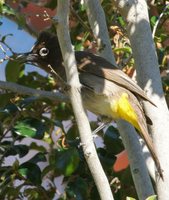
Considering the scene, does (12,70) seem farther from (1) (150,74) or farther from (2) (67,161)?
(1) (150,74)

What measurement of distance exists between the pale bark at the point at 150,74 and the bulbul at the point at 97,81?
34 centimetres

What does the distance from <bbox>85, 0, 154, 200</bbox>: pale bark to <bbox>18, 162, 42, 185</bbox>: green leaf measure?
0.37 metres

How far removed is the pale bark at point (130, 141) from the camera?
183 centimetres

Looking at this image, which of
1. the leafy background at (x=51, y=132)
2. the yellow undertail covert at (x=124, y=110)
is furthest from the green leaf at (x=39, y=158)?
the yellow undertail covert at (x=124, y=110)

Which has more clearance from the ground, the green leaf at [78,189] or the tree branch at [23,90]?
the tree branch at [23,90]

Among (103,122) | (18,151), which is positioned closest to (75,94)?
(18,151)

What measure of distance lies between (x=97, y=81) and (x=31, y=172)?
596mm

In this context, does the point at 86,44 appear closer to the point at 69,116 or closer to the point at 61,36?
the point at 69,116

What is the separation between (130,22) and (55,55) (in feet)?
2.51

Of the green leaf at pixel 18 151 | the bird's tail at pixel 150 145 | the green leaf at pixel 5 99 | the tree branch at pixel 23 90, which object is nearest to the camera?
the bird's tail at pixel 150 145

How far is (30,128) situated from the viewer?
222 centimetres

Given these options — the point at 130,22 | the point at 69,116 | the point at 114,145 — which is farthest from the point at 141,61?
the point at 69,116

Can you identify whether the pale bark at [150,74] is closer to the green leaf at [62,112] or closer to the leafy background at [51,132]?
the leafy background at [51,132]

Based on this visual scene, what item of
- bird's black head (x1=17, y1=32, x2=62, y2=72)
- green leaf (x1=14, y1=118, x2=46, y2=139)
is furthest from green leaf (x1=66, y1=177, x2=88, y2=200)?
bird's black head (x1=17, y1=32, x2=62, y2=72)
